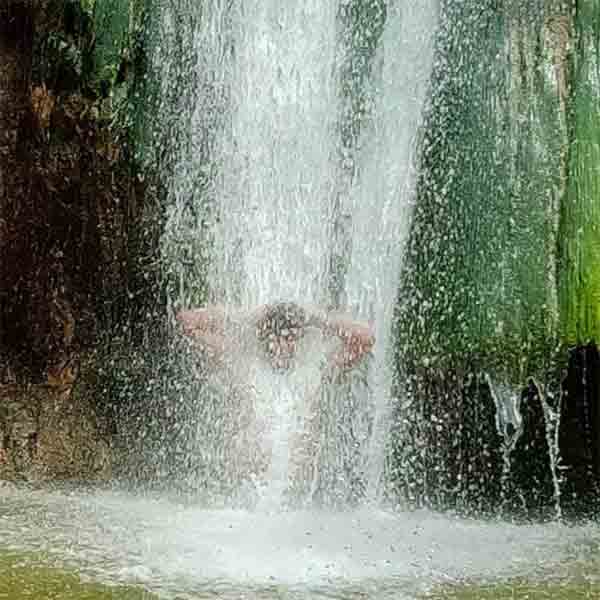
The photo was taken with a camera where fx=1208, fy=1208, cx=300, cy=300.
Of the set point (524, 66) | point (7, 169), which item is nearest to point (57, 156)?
point (7, 169)

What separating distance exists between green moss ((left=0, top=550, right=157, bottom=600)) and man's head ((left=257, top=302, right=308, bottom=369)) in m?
1.79

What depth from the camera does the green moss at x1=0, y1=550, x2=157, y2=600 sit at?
401cm

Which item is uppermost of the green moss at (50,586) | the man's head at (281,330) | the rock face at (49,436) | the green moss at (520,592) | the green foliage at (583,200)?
the green foliage at (583,200)

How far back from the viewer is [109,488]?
6.46 meters

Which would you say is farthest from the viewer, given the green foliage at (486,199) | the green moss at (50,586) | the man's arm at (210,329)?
the man's arm at (210,329)

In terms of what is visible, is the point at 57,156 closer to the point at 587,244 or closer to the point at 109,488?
the point at 109,488

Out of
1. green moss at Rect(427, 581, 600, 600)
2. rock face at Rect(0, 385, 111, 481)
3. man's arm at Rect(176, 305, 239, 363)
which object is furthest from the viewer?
rock face at Rect(0, 385, 111, 481)

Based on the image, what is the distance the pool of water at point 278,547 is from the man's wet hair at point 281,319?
88cm

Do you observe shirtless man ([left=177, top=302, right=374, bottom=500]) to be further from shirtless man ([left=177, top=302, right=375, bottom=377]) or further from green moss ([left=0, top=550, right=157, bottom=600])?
green moss ([left=0, top=550, right=157, bottom=600])

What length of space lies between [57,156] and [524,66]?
8.45ft

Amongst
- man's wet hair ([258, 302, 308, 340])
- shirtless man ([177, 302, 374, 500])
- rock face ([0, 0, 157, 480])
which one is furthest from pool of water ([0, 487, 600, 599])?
man's wet hair ([258, 302, 308, 340])

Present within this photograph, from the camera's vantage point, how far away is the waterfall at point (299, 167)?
6.22m

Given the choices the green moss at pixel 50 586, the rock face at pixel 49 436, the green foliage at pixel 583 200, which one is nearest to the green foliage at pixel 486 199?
the green foliage at pixel 583 200

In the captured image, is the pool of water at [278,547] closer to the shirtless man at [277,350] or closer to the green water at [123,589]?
the green water at [123,589]
